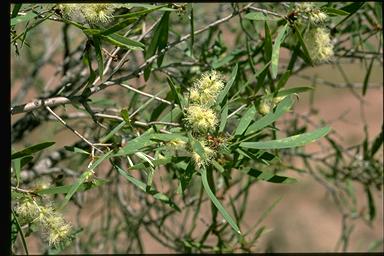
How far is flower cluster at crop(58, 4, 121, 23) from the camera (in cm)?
89

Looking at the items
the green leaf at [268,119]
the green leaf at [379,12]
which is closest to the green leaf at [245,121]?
the green leaf at [268,119]

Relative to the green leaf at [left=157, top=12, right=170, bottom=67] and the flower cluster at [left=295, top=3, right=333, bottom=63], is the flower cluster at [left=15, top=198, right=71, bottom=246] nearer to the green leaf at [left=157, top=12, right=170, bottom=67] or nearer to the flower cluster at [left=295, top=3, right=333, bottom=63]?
the green leaf at [left=157, top=12, right=170, bottom=67]

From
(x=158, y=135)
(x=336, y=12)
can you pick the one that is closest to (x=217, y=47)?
(x=336, y=12)

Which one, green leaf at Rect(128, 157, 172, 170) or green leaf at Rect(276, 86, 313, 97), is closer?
green leaf at Rect(128, 157, 172, 170)

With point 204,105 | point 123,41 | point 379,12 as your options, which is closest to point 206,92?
point 204,105

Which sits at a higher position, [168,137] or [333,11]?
[333,11]

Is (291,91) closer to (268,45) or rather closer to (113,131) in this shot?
(268,45)

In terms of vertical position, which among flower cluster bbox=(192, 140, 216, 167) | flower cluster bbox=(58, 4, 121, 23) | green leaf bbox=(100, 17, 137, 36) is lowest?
flower cluster bbox=(192, 140, 216, 167)

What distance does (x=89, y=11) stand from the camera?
891 mm

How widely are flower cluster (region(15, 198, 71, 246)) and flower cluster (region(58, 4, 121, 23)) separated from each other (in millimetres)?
269

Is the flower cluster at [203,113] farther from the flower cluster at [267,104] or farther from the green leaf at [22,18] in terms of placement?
the green leaf at [22,18]

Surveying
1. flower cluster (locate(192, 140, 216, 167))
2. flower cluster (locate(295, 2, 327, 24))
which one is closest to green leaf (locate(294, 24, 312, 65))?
flower cluster (locate(295, 2, 327, 24))

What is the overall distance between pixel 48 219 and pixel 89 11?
29 centimetres
